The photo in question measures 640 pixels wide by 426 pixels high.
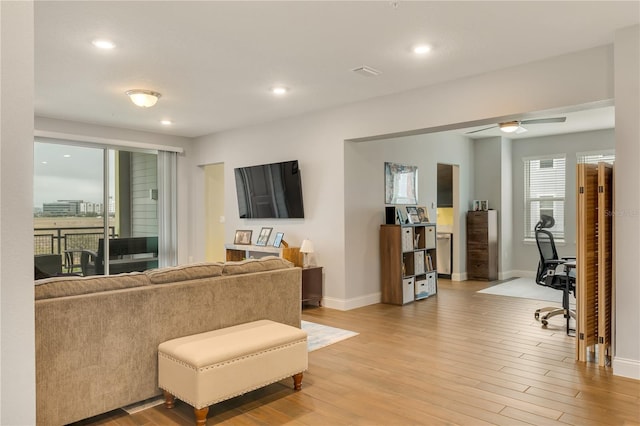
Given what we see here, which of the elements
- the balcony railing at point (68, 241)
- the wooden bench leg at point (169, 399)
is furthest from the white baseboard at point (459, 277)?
the wooden bench leg at point (169, 399)

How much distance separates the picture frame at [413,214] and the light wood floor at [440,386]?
2127 millimetres

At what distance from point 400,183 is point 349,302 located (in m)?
2.09

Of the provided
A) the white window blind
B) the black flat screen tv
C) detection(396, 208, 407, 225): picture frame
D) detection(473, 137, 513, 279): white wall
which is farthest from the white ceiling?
the white window blind

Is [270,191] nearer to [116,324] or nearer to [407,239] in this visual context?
[407,239]

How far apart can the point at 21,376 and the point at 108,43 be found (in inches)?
120

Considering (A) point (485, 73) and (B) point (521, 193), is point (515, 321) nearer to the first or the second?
(A) point (485, 73)

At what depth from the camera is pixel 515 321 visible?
196 inches

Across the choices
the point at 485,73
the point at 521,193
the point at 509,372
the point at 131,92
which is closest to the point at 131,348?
the point at 509,372

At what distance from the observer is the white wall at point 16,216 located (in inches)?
53.2

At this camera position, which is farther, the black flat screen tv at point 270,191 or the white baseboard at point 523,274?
the white baseboard at point 523,274

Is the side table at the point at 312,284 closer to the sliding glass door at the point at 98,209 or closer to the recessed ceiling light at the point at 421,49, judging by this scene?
the recessed ceiling light at the point at 421,49

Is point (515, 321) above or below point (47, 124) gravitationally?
below

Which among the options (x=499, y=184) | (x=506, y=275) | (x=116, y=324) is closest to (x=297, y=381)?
(x=116, y=324)

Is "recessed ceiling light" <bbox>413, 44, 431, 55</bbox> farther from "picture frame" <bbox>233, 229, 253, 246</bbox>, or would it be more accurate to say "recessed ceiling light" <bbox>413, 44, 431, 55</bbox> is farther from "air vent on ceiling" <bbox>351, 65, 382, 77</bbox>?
"picture frame" <bbox>233, 229, 253, 246</bbox>
